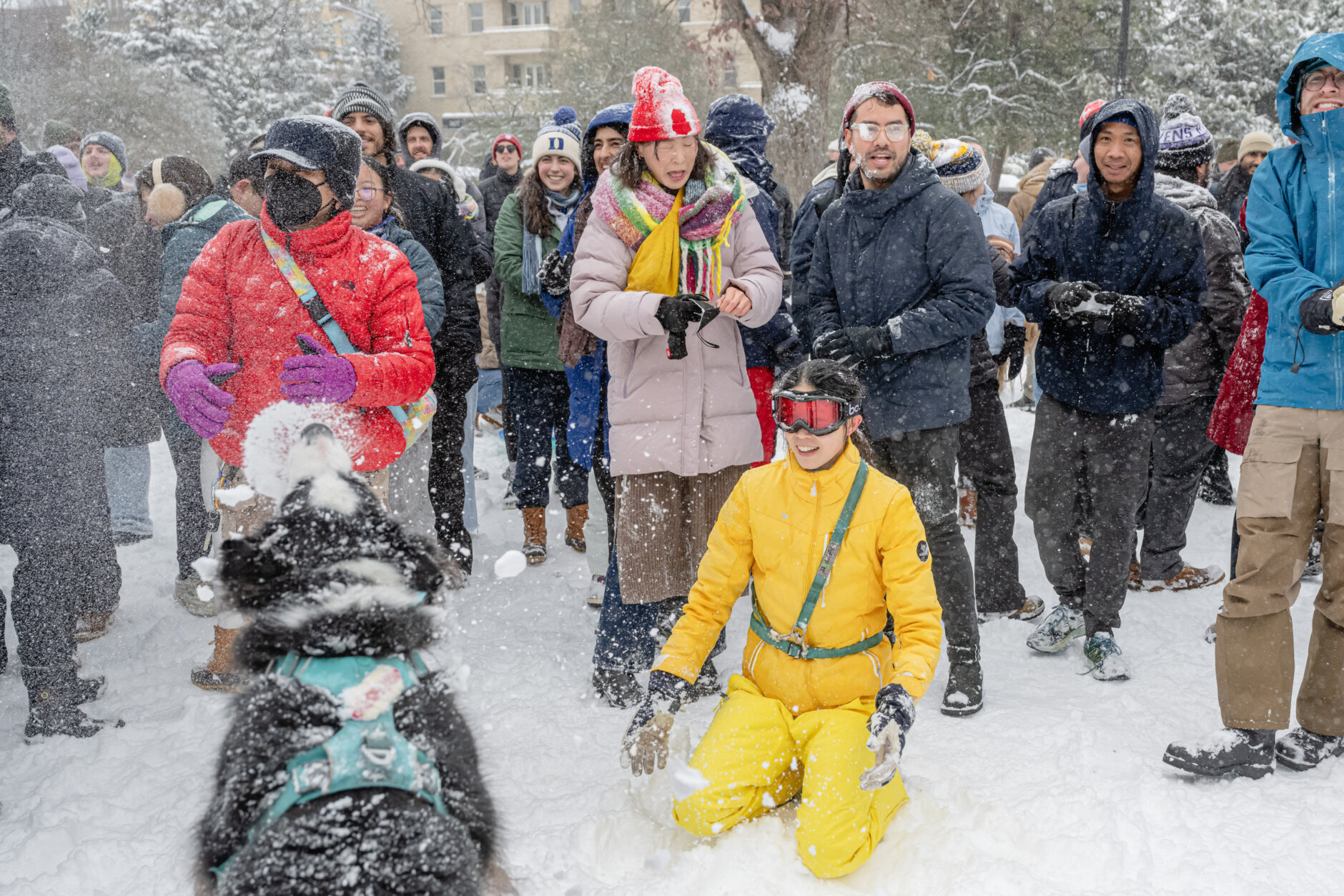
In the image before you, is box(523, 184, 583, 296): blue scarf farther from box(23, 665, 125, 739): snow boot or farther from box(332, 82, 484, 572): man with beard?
box(23, 665, 125, 739): snow boot

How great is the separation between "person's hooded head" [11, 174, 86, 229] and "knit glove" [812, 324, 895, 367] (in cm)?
305

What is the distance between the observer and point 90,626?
466 cm

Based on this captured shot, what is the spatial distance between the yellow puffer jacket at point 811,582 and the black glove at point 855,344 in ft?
1.85

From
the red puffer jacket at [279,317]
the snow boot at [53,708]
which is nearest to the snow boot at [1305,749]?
the red puffer jacket at [279,317]

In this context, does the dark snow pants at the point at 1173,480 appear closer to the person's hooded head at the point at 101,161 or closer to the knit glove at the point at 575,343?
the knit glove at the point at 575,343

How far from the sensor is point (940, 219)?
3.69 meters

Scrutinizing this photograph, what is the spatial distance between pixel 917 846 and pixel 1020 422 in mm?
6754

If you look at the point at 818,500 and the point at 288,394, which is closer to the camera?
the point at 288,394

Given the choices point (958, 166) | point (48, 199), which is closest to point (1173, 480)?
point (958, 166)

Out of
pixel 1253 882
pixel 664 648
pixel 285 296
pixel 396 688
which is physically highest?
pixel 285 296

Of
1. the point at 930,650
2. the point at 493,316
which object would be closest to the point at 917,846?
the point at 930,650

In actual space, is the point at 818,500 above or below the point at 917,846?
above

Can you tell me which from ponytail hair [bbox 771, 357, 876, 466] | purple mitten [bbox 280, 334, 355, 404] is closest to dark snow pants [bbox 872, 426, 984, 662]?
ponytail hair [bbox 771, 357, 876, 466]

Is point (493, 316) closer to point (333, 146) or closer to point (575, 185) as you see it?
point (575, 185)
